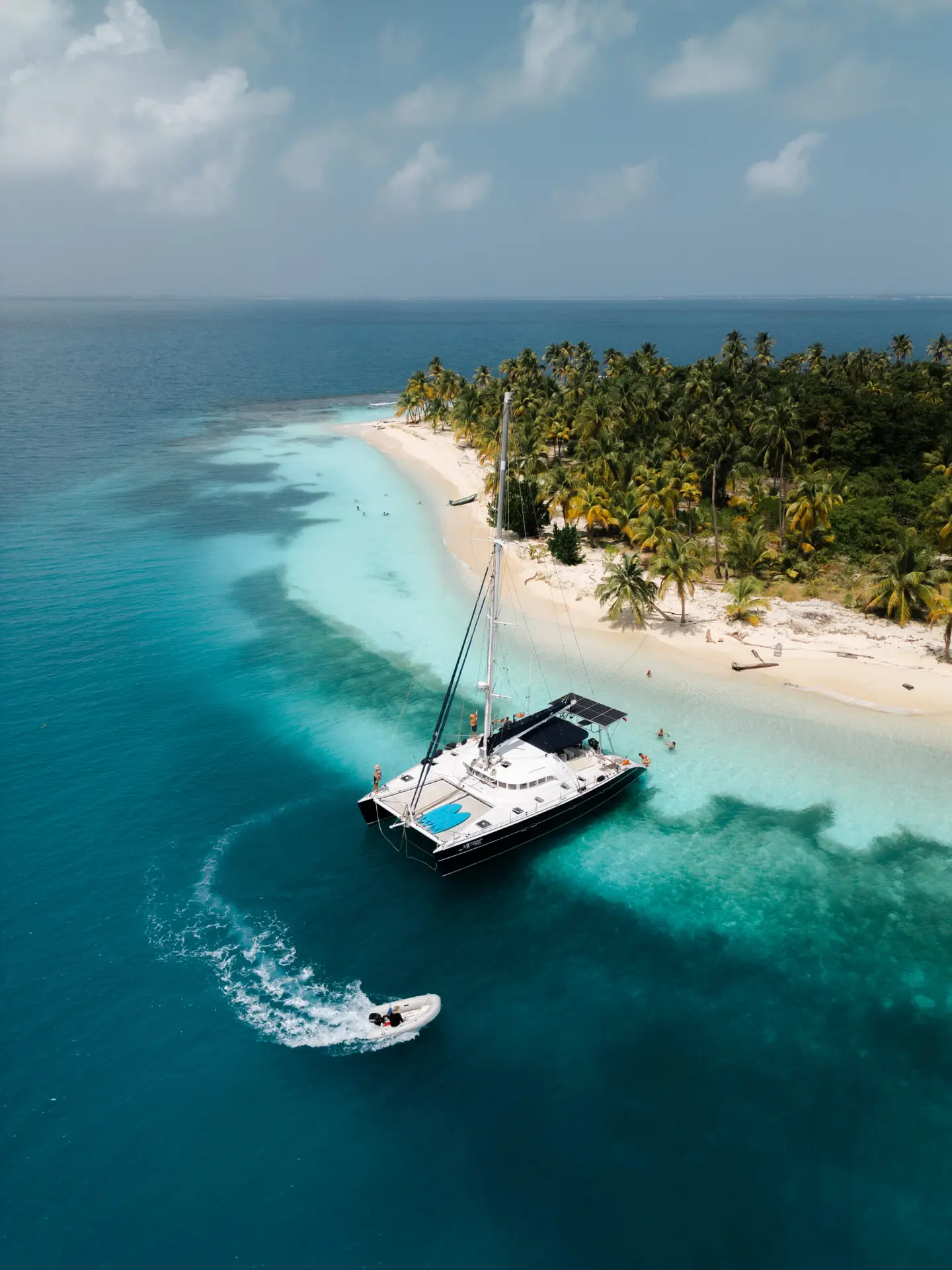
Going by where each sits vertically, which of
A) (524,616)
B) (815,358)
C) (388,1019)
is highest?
(815,358)

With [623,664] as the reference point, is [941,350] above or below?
above

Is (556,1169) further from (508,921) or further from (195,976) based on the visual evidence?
(195,976)

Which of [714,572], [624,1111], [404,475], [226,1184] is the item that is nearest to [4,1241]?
[226,1184]

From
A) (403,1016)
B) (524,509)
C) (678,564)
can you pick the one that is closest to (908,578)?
(678,564)

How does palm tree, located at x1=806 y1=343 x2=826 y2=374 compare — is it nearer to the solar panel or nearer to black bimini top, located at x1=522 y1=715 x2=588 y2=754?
the solar panel

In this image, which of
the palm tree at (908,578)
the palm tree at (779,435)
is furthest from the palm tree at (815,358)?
the palm tree at (908,578)

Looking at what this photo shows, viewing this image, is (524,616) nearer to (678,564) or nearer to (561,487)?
(678,564)

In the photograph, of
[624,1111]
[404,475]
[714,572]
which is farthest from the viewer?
[404,475]
